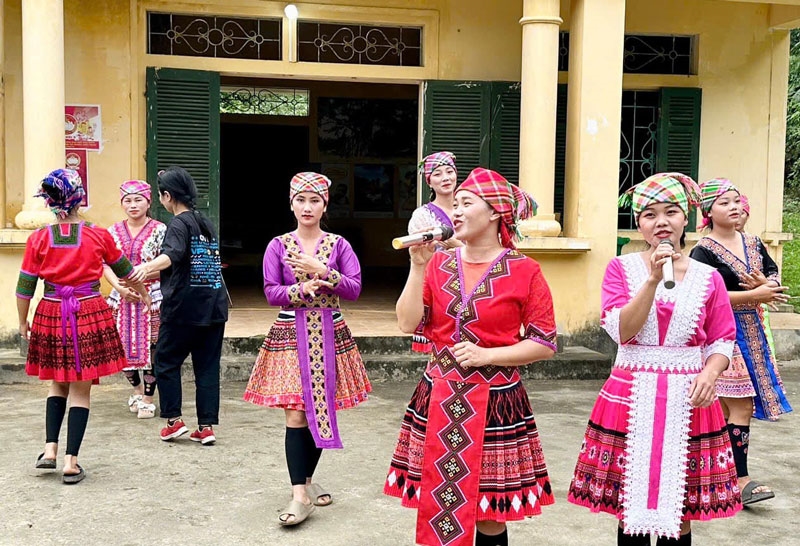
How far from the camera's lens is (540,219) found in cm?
837

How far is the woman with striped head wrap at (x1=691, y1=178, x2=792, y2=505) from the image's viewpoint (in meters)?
4.58

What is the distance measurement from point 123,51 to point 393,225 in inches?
315

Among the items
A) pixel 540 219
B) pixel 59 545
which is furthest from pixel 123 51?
pixel 59 545

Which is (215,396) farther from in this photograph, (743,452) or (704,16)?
(704,16)

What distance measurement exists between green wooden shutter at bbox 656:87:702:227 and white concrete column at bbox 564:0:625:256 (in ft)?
4.80

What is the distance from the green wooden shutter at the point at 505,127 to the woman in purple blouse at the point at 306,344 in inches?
199

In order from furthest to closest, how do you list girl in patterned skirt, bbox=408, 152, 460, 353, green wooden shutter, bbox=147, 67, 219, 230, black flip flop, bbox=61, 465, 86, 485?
green wooden shutter, bbox=147, 67, 219, 230 → girl in patterned skirt, bbox=408, 152, 460, 353 → black flip flop, bbox=61, 465, 86, 485

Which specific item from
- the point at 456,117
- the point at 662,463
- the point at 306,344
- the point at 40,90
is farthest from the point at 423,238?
the point at 456,117

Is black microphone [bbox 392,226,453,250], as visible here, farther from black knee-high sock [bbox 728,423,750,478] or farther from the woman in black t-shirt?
the woman in black t-shirt

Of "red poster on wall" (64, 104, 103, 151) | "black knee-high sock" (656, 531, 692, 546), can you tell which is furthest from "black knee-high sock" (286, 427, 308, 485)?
"red poster on wall" (64, 104, 103, 151)

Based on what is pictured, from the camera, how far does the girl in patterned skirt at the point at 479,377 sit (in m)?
3.20

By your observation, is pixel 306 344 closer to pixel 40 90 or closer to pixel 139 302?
pixel 139 302

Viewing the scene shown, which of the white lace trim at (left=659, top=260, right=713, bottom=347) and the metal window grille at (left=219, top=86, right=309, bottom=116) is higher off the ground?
the metal window grille at (left=219, top=86, right=309, bottom=116)

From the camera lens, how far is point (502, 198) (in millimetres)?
3225
